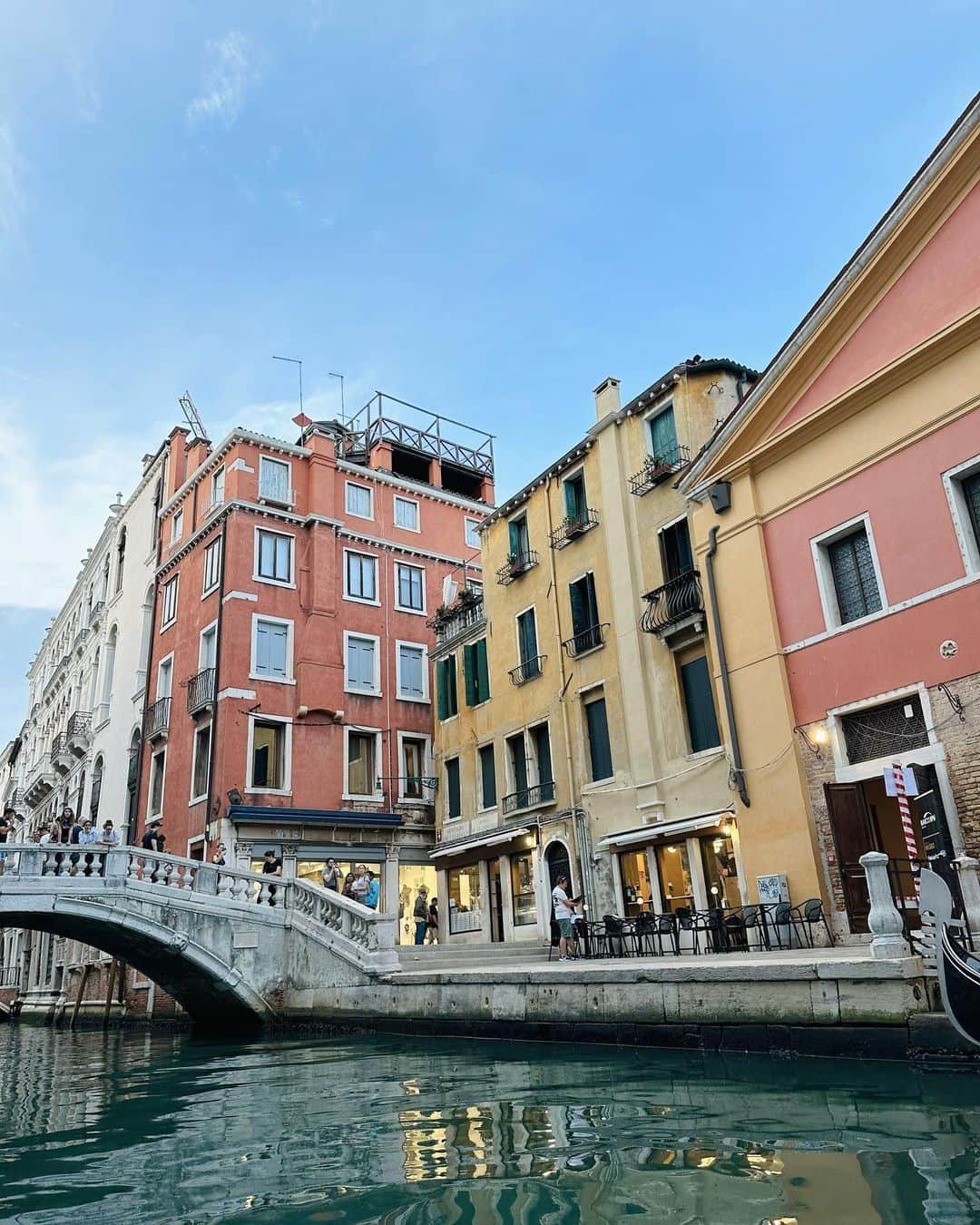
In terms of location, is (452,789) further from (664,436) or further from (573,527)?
(664,436)

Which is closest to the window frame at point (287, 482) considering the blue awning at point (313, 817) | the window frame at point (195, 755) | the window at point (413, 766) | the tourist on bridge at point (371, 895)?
the window frame at point (195, 755)

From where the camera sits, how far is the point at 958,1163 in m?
4.68

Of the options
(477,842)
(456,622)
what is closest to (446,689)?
(456,622)

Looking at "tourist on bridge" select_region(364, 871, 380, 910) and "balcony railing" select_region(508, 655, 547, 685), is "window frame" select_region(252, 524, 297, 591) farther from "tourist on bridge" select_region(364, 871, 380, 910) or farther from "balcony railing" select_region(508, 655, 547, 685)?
"tourist on bridge" select_region(364, 871, 380, 910)

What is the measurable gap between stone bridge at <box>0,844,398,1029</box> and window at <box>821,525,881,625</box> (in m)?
8.72

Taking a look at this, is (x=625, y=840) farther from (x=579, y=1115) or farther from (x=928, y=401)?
(x=579, y=1115)

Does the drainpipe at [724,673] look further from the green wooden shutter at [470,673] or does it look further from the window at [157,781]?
the window at [157,781]

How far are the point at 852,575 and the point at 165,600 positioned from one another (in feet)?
70.6

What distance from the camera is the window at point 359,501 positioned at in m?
27.7

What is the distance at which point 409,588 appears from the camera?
28250 mm

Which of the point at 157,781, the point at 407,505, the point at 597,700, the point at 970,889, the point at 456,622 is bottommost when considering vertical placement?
the point at 970,889

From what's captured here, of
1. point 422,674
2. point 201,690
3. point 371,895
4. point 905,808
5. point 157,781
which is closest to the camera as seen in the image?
point 905,808

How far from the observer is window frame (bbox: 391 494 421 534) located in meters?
28.7

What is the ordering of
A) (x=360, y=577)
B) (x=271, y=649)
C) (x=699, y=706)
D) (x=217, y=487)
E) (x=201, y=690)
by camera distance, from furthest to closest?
(x=360, y=577) → (x=217, y=487) → (x=271, y=649) → (x=201, y=690) → (x=699, y=706)
